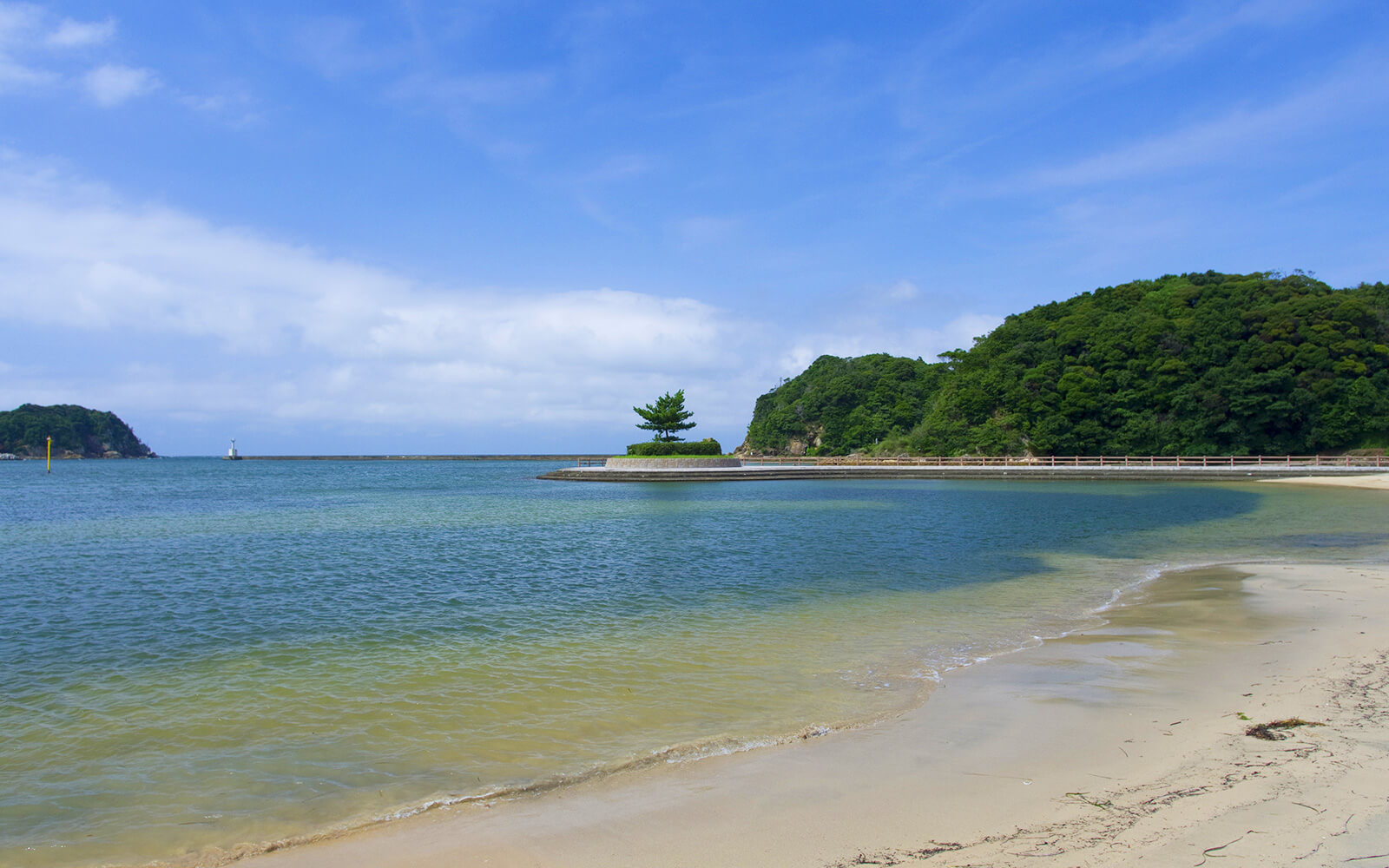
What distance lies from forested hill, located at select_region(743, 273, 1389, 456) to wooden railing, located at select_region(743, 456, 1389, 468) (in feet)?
7.66

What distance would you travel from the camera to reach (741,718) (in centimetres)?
654

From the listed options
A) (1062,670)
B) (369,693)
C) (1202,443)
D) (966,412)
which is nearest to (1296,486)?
(1202,443)

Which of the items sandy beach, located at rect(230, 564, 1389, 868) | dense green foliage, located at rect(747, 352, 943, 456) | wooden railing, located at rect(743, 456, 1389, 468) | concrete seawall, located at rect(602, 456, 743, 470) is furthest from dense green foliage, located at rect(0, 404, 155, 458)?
sandy beach, located at rect(230, 564, 1389, 868)

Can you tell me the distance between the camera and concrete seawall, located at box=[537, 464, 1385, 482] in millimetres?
46750

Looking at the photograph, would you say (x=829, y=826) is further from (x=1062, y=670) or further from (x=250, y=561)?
(x=250, y=561)

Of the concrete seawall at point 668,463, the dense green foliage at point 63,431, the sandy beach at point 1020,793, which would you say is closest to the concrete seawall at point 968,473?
the concrete seawall at point 668,463

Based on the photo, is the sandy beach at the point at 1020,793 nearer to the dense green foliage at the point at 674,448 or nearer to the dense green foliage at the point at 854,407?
the dense green foliage at the point at 674,448

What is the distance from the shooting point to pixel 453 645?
9.26 meters

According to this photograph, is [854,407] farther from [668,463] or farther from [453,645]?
[453,645]

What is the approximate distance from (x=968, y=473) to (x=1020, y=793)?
5331 cm

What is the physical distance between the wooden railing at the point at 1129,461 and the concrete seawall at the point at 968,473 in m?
2.14

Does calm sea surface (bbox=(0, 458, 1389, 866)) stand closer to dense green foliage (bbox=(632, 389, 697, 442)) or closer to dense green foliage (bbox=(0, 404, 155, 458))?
dense green foliage (bbox=(632, 389, 697, 442))

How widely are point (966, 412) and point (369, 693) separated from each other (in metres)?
64.8

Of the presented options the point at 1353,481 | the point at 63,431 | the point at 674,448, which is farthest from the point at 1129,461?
the point at 63,431
